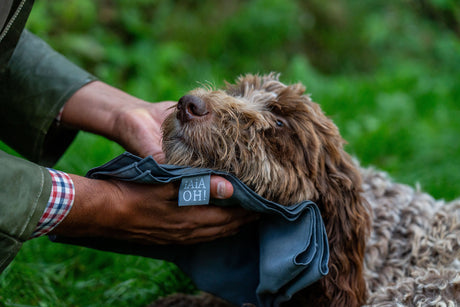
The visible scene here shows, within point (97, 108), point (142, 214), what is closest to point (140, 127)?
point (97, 108)

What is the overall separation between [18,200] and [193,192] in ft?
2.55

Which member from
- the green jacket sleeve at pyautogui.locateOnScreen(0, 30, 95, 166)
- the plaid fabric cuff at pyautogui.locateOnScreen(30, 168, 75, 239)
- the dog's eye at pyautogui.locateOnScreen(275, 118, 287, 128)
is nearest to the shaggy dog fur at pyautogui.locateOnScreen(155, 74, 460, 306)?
the dog's eye at pyautogui.locateOnScreen(275, 118, 287, 128)

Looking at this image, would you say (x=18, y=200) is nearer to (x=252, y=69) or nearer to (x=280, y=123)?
(x=280, y=123)

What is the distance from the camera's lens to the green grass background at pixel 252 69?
3.80 meters

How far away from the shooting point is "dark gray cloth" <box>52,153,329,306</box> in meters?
2.61

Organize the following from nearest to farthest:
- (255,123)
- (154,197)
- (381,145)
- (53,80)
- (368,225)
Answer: (154,197) → (255,123) → (368,225) → (53,80) → (381,145)

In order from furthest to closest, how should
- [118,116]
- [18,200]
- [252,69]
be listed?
[252,69] → [118,116] → [18,200]

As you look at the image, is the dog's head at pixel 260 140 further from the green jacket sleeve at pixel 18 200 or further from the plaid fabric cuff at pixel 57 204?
the green jacket sleeve at pixel 18 200

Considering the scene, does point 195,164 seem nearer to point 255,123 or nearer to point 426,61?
point 255,123

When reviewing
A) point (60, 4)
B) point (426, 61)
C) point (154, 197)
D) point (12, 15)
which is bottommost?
point (154, 197)

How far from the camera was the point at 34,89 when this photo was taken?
3.51m

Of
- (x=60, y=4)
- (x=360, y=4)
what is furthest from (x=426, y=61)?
(x=60, y=4)

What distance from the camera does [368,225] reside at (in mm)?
3240

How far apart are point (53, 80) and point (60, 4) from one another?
185 inches
